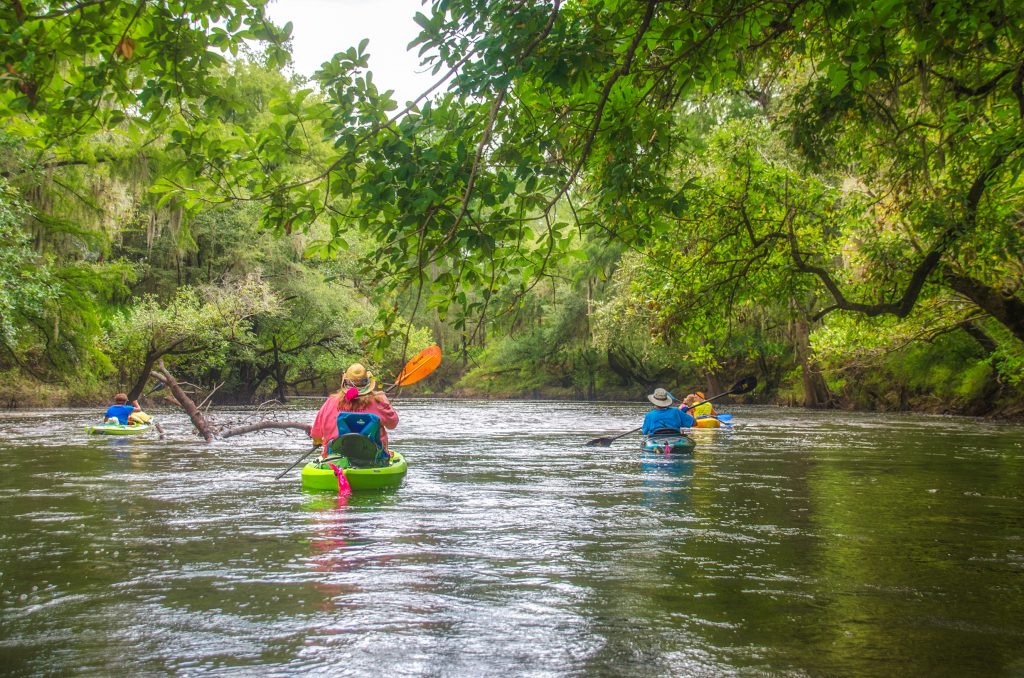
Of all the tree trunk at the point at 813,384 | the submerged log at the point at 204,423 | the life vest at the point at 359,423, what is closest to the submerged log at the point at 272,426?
the submerged log at the point at 204,423

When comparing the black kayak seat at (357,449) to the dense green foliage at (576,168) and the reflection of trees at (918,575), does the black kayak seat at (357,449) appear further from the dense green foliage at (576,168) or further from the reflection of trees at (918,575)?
the reflection of trees at (918,575)

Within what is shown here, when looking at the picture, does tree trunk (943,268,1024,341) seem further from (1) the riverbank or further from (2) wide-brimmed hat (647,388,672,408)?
(1) the riverbank

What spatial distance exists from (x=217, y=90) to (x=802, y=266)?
8330 millimetres

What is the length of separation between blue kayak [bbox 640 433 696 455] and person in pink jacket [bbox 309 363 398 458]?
5180 millimetres

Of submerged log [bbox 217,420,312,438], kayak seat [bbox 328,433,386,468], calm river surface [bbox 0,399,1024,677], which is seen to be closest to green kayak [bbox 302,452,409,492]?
kayak seat [bbox 328,433,386,468]

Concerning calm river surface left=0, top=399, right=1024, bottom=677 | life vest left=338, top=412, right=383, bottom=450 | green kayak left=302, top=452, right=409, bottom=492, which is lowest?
calm river surface left=0, top=399, right=1024, bottom=677

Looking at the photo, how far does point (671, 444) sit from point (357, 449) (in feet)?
19.1

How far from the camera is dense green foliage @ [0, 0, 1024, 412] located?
4.59m

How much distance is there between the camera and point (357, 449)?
9.71 meters

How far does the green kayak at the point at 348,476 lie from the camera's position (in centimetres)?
970

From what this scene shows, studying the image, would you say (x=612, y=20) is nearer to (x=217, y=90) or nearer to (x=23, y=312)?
(x=217, y=90)

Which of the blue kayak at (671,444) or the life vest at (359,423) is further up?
the life vest at (359,423)

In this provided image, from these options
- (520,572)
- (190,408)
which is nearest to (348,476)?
(520,572)

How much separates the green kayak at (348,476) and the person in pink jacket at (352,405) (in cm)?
30
